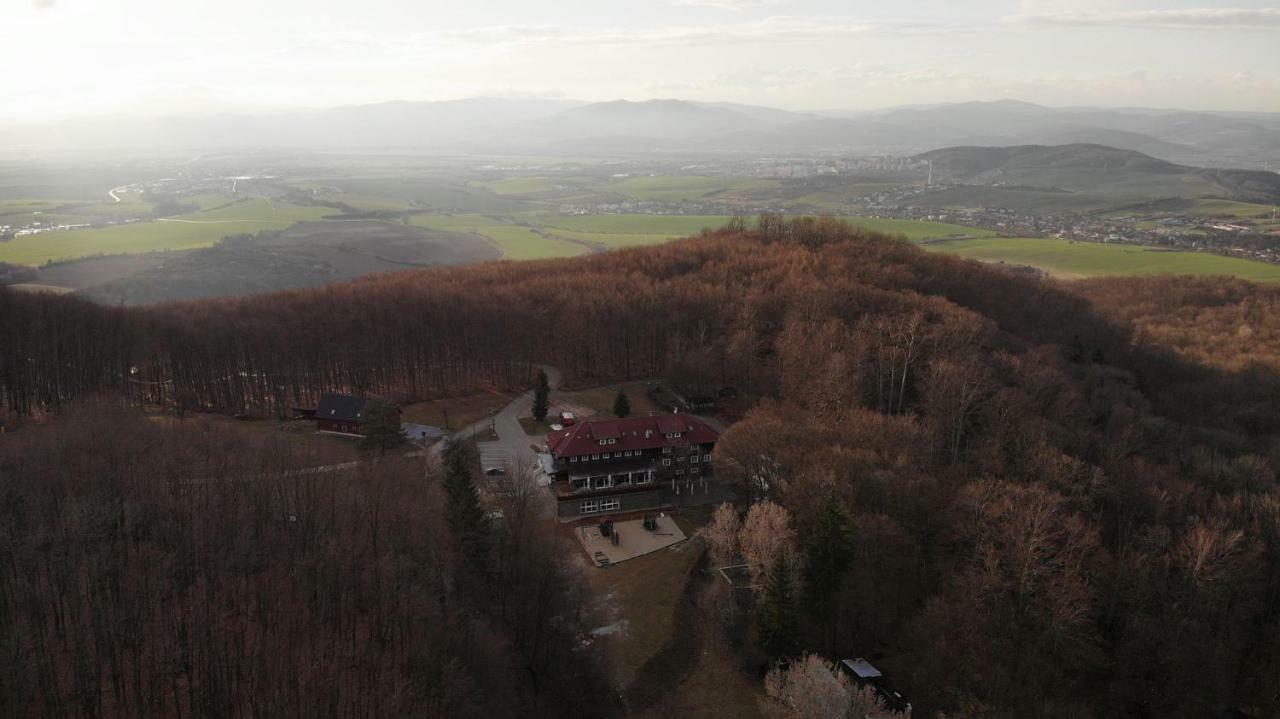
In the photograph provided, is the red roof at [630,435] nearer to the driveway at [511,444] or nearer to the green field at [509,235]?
the driveway at [511,444]

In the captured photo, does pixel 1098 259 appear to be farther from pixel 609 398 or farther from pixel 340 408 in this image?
pixel 340 408

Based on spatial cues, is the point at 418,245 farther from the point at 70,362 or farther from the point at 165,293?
the point at 70,362

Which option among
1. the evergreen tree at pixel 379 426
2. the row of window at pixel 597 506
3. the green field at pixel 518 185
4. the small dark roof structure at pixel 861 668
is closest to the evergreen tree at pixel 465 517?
the row of window at pixel 597 506

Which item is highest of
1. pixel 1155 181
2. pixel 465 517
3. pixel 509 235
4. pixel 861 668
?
pixel 1155 181

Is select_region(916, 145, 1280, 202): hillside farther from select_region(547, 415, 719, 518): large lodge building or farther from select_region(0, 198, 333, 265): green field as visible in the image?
select_region(0, 198, 333, 265): green field

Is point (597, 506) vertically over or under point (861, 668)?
over

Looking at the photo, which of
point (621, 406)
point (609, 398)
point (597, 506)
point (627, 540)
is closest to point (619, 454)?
point (597, 506)

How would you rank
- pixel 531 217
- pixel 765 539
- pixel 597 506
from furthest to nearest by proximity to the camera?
pixel 531 217, pixel 597 506, pixel 765 539
